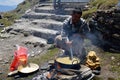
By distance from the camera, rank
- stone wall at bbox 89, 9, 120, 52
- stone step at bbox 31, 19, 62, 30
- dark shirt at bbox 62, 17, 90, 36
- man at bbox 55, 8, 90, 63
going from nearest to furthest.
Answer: man at bbox 55, 8, 90, 63 < dark shirt at bbox 62, 17, 90, 36 < stone wall at bbox 89, 9, 120, 52 < stone step at bbox 31, 19, 62, 30

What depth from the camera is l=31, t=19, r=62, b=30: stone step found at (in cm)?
1709

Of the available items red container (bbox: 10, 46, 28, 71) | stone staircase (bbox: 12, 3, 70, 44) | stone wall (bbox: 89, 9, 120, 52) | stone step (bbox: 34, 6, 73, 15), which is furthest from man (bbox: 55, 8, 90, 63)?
stone step (bbox: 34, 6, 73, 15)

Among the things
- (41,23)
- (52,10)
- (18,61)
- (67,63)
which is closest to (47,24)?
(41,23)

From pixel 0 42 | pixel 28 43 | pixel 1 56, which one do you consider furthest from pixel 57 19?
pixel 1 56

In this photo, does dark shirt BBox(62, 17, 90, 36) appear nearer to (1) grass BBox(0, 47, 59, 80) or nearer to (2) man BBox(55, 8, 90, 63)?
(2) man BBox(55, 8, 90, 63)

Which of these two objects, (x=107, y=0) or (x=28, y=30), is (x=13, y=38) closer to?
(x=28, y=30)

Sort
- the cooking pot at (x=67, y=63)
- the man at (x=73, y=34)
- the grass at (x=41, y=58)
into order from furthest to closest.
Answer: the grass at (x=41, y=58) < the man at (x=73, y=34) < the cooking pot at (x=67, y=63)

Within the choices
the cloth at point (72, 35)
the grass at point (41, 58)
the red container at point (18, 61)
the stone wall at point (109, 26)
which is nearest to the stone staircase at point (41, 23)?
the grass at point (41, 58)

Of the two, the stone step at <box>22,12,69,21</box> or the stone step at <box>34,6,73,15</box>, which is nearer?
the stone step at <box>22,12,69,21</box>

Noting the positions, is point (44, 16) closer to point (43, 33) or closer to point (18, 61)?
point (43, 33)

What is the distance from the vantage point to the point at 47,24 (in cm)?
1783

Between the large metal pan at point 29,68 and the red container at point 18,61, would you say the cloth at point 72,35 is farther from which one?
the red container at point 18,61

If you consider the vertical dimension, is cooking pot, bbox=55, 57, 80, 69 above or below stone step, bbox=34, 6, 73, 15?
below

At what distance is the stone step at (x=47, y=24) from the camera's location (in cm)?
1709
